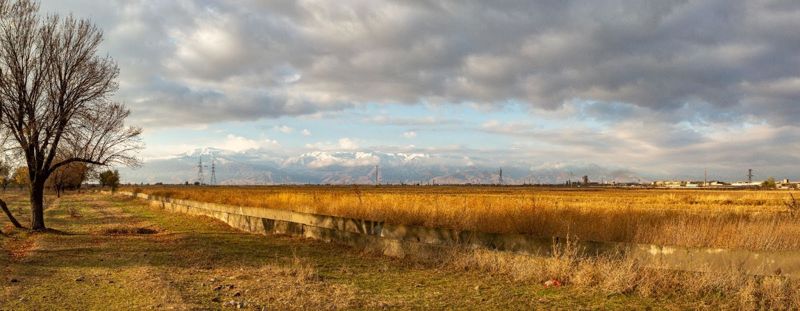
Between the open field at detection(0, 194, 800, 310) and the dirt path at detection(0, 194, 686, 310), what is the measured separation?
0.07 ft

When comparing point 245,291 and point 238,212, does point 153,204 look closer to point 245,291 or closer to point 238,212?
point 238,212

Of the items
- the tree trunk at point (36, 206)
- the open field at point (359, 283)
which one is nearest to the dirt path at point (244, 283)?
the open field at point (359, 283)

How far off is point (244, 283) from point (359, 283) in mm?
2024

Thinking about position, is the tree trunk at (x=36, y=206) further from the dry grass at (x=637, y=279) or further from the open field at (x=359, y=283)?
the dry grass at (x=637, y=279)

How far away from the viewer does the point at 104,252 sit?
13875 millimetres

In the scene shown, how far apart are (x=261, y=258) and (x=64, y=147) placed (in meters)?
11.7

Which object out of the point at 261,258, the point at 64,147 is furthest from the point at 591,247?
the point at 64,147

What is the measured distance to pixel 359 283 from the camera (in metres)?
9.63

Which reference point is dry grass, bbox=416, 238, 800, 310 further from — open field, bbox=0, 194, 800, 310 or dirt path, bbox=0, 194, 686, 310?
dirt path, bbox=0, 194, 686, 310

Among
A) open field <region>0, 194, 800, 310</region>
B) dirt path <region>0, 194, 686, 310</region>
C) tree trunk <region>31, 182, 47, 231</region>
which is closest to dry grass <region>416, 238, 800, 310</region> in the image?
open field <region>0, 194, 800, 310</region>

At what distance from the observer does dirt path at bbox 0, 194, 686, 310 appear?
7.87m

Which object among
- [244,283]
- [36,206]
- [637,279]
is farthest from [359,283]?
[36,206]

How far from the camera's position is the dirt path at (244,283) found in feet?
25.8

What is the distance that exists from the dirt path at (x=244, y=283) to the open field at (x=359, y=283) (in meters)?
0.02
